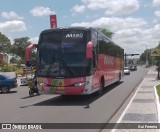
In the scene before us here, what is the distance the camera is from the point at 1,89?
27.7 m

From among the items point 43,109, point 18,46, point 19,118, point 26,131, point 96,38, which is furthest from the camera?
point 18,46

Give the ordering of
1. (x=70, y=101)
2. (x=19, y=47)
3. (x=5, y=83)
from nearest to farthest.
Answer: (x=70, y=101) < (x=5, y=83) < (x=19, y=47)

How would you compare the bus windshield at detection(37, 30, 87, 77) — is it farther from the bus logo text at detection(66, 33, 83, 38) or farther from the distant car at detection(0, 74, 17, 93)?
the distant car at detection(0, 74, 17, 93)

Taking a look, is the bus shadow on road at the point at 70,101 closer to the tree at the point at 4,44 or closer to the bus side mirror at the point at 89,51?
the bus side mirror at the point at 89,51

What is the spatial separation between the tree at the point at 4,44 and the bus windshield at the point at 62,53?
379 feet

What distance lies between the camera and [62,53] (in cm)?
1839

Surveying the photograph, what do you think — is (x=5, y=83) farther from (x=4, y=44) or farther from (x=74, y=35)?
(x=4, y=44)

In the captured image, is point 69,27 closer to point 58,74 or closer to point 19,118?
point 58,74

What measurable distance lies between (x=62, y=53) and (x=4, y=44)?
391 feet

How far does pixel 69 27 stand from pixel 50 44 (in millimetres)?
1344

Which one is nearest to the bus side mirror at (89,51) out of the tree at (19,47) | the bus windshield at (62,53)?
the bus windshield at (62,53)

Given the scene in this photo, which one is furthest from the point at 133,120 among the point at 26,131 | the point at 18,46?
the point at 18,46

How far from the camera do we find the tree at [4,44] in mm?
131950

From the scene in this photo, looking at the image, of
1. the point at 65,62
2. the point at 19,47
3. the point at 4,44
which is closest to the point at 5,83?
the point at 65,62
